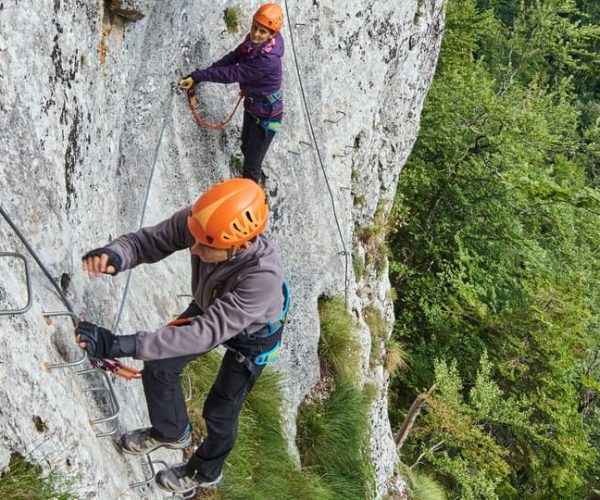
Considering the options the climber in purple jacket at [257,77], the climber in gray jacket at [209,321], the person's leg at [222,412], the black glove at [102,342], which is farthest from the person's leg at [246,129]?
the black glove at [102,342]

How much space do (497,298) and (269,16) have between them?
13.2m

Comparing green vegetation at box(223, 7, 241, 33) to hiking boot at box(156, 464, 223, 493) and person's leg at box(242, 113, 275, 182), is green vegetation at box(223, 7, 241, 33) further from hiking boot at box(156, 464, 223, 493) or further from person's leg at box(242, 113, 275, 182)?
hiking boot at box(156, 464, 223, 493)

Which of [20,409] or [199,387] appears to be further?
[199,387]

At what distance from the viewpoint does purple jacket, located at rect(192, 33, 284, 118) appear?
6320 millimetres

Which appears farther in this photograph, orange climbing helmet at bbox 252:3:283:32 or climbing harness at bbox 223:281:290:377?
orange climbing helmet at bbox 252:3:283:32

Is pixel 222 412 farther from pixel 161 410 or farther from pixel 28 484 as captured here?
pixel 28 484

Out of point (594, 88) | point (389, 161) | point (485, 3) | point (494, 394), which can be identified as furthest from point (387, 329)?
point (594, 88)

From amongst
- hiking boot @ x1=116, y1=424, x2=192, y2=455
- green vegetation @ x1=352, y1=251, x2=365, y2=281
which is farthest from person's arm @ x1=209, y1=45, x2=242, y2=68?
green vegetation @ x1=352, y1=251, x2=365, y2=281

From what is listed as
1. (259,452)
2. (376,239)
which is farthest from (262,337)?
(376,239)

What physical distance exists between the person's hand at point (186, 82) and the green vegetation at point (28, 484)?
14.1ft

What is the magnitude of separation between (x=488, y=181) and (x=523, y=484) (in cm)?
888

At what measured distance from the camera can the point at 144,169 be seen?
5875 mm

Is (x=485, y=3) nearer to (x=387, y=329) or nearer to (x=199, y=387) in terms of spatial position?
(x=387, y=329)

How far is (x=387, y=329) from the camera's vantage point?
37.8 feet
